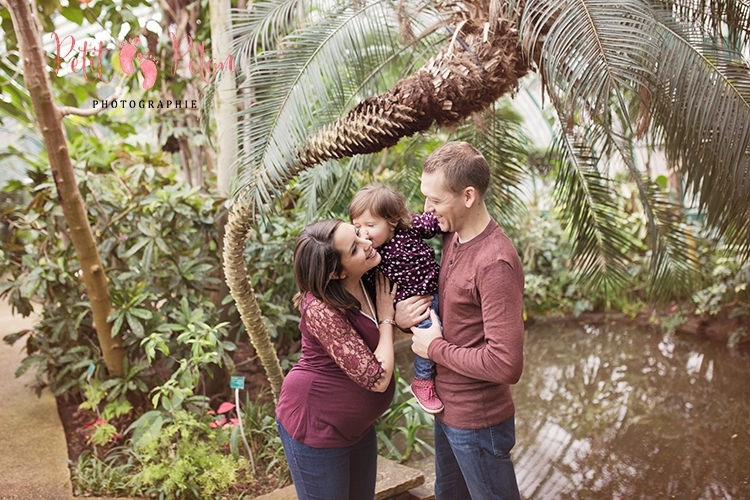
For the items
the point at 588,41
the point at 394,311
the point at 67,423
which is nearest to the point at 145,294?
the point at 67,423

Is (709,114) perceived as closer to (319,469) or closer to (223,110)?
(319,469)

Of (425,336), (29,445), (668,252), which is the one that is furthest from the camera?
(668,252)

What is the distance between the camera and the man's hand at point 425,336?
2068 millimetres

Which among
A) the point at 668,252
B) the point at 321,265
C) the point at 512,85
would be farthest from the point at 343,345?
the point at 668,252

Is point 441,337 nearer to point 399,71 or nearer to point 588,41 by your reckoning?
point 588,41

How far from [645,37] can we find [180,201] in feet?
9.08

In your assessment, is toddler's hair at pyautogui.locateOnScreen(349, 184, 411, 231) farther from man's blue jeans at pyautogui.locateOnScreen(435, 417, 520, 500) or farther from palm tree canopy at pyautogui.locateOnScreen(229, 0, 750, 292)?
man's blue jeans at pyautogui.locateOnScreen(435, 417, 520, 500)

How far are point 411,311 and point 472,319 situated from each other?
0.22m

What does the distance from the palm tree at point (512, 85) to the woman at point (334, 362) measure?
773 mm

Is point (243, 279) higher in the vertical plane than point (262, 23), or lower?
lower

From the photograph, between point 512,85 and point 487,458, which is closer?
point 487,458

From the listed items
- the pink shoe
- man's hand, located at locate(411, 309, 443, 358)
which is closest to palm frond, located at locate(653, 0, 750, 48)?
man's hand, located at locate(411, 309, 443, 358)

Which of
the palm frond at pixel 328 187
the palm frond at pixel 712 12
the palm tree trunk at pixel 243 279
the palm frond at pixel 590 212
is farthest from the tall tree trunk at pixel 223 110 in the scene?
the palm frond at pixel 712 12

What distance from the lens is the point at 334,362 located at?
6.84ft
